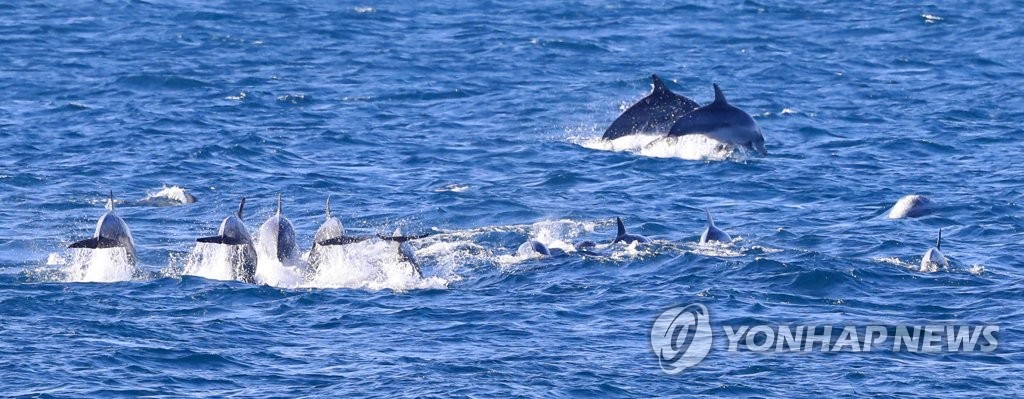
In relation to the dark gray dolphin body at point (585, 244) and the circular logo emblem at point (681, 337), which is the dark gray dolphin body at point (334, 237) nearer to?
the dark gray dolphin body at point (585, 244)

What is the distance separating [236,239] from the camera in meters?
24.7

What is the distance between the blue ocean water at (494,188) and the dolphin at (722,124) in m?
0.70

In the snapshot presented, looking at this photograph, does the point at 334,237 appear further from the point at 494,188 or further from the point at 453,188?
the point at 494,188

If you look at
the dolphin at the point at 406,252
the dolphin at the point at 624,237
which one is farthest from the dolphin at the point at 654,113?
the dolphin at the point at 406,252

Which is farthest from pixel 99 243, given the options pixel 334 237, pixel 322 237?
pixel 334 237

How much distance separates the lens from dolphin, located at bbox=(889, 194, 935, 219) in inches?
1156

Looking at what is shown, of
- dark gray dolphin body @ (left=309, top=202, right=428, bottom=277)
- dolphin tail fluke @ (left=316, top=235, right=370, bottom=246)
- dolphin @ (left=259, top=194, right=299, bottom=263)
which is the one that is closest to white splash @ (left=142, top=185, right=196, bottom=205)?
dolphin @ (left=259, top=194, right=299, bottom=263)

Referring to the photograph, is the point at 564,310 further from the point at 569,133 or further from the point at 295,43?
the point at 295,43

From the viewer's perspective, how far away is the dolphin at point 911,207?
96.4ft

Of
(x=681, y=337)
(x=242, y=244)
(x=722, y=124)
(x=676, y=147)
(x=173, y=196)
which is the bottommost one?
(x=681, y=337)

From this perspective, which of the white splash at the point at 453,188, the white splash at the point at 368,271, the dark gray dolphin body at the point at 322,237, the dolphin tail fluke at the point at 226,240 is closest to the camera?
the dolphin tail fluke at the point at 226,240

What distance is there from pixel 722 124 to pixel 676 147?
6.76ft

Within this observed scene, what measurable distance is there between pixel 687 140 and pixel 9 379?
19353mm

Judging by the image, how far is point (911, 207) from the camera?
29.6 m
